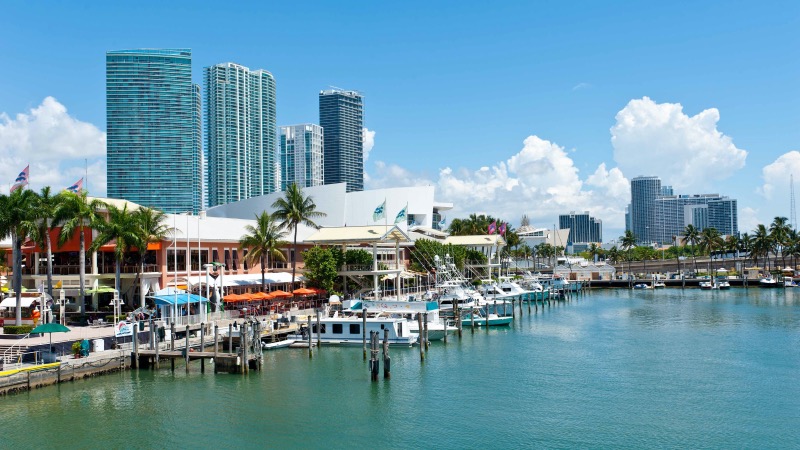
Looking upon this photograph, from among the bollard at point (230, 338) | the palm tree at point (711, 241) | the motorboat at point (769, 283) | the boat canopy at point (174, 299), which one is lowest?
the motorboat at point (769, 283)

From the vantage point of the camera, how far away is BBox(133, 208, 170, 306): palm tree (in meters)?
63.0

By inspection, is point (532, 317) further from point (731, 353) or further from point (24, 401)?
point (24, 401)

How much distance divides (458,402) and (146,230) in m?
35.9

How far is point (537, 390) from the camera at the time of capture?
43469 mm

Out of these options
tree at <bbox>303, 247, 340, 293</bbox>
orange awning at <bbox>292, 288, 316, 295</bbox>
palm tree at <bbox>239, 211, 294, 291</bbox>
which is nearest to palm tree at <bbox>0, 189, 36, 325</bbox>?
palm tree at <bbox>239, 211, 294, 291</bbox>

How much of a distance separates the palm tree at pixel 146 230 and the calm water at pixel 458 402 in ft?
54.5

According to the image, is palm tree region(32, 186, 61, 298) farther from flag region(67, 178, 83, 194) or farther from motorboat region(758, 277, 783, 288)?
motorboat region(758, 277, 783, 288)

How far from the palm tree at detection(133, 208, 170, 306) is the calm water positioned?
54.5ft

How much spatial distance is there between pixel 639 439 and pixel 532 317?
55.2 metres

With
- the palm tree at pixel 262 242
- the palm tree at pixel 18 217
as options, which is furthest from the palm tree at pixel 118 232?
the palm tree at pixel 262 242

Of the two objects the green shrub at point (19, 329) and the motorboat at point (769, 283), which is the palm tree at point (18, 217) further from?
the motorboat at point (769, 283)

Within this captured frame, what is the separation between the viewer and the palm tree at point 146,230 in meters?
63.0

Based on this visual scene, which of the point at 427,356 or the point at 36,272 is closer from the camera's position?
the point at 427,356

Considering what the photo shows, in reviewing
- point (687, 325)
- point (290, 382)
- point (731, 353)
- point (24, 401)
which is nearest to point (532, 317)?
point (687, 325)
